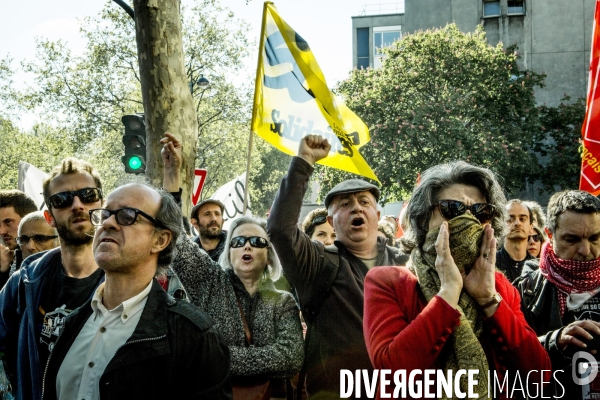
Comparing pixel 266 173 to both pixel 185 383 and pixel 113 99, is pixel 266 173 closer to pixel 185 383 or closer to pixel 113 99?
pixel 113 99

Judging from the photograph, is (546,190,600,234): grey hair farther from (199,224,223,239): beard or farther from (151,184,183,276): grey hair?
(199,224,223,239): beard

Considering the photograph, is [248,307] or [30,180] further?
[30,180]

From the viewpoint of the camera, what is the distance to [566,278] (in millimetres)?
3385

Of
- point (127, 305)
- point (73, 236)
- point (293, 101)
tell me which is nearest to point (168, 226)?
point (127, 305)

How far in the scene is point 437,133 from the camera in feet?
83.3

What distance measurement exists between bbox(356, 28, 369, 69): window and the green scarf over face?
1808 inches

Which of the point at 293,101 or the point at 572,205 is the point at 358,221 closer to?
the point at 572,205

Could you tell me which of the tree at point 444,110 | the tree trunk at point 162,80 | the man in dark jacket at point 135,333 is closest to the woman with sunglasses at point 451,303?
the man in dark jacket at point 135,333

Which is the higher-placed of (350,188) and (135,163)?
(135,163)

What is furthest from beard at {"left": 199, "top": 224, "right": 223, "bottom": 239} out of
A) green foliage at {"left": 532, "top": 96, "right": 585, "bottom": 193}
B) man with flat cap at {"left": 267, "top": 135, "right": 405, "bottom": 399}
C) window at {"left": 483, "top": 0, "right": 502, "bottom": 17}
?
window at {"left": 483, "top": 0, "right": 502, "bottom": 17}

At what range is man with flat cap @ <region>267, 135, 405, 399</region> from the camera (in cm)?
342

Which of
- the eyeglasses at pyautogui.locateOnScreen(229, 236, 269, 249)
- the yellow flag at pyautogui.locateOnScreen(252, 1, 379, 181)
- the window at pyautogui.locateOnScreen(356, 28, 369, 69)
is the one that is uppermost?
the window at pyautogui.locateOnScreen(356, 28, 369, 69)

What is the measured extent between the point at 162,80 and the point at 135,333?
423 centimetres

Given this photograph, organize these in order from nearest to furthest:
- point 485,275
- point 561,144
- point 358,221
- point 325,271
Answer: point 485,275, point 325,271, point 358,221, point 561,144
